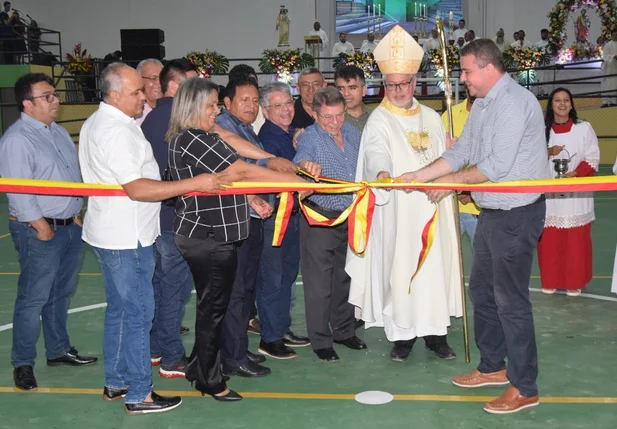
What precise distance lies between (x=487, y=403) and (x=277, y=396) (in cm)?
128

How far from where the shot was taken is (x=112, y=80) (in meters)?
4.49

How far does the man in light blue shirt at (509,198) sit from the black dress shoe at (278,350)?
5.42 feet

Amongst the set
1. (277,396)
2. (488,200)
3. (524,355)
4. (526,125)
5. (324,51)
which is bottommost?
(277,396)

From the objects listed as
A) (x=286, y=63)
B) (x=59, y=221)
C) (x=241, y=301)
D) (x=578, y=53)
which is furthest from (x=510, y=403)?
(x=578, y=53)

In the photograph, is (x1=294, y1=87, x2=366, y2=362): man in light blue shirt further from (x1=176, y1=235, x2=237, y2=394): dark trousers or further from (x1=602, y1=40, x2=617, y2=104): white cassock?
(x1=602, y1=40, x2=617, y2=104): white cassock

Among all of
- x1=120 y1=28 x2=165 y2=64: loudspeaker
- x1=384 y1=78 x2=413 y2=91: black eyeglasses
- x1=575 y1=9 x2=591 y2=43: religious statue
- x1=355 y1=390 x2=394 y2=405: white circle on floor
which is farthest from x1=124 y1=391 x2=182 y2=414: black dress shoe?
x1=575 y1=9 x2=591 y2=43: religious statue

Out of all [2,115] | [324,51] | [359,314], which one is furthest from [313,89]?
[324,51]

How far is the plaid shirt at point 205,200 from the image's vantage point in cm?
449

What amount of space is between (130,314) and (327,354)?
164 centimetres

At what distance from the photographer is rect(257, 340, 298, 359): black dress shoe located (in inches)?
230

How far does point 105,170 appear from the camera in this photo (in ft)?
14.9

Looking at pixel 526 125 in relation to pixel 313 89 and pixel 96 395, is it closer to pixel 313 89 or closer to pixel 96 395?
pixel 313 89

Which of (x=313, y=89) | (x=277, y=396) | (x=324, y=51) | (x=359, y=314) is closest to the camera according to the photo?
(x=277, y=396)

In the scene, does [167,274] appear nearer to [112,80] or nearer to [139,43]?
[112,80]
